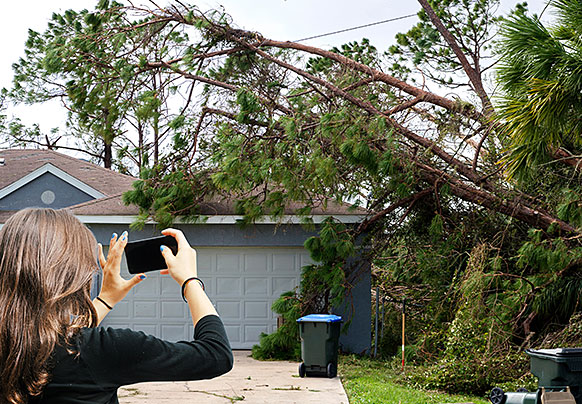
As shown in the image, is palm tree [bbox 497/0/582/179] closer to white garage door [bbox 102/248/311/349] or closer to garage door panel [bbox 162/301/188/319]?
white garage door [bbox 102/248/311/349]

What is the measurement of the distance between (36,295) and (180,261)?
433 mm

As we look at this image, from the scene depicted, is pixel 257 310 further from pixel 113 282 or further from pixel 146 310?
pixel 113 282

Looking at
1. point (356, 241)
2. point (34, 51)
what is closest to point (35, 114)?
point (34, 51)

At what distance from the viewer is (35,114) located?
28406mm

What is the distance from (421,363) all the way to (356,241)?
3195 millimetres

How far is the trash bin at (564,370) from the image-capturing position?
209 inches

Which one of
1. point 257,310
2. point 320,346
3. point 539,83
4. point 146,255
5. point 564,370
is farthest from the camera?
point 257,310

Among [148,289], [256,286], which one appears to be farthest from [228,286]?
[148,289]

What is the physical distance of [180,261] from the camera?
1991 mm

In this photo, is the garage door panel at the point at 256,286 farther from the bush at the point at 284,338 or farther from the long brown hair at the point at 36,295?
the long brown hair at the point at 36,295

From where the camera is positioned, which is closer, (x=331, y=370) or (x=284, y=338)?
(x=331, y=370)

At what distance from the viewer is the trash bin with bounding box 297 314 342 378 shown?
→ 10930mm

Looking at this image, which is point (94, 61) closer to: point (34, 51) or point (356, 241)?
point (356, 241)

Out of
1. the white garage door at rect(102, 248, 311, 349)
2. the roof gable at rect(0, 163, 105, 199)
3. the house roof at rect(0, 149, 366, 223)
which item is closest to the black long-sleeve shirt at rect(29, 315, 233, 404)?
the house roof at rect(0, 149, 366, 223)
